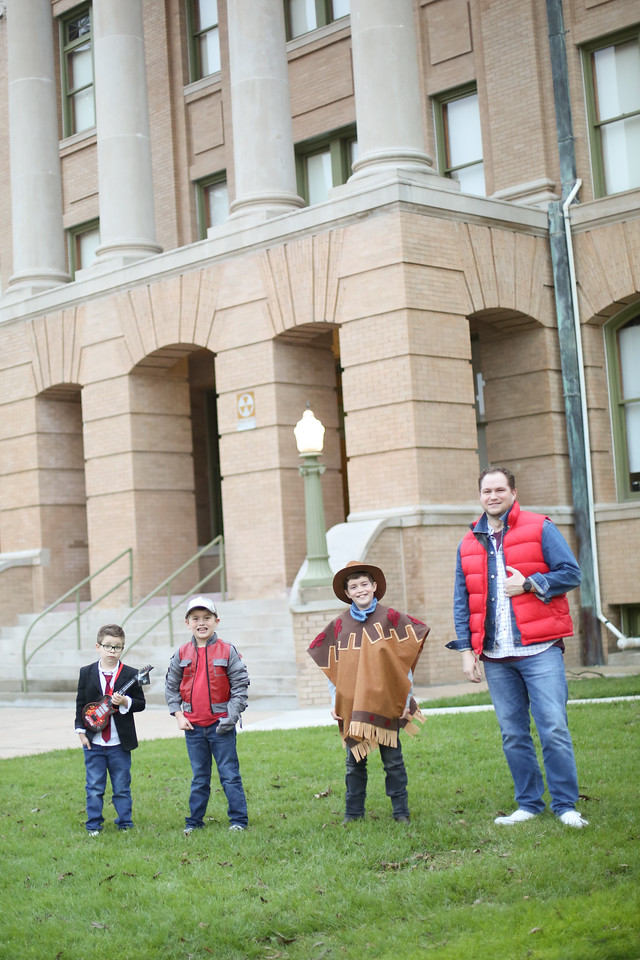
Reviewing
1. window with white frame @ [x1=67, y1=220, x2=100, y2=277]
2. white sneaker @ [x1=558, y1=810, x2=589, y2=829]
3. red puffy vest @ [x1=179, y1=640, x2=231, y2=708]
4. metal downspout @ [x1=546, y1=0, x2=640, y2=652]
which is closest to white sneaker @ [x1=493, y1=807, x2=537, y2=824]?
white sneaker @ [x1=558, y1=810, x2=589, y2=829]

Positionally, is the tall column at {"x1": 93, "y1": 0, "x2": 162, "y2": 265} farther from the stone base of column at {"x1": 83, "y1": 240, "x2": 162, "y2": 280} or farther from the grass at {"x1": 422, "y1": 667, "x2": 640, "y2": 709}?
the grass at {"x1": 422, "y1": 667, "x2": 640, "y2": 709}

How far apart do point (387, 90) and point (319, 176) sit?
16.3 feet

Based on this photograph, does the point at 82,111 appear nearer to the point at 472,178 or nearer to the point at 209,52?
the point at 209,52

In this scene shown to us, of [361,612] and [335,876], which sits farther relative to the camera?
[361,612]

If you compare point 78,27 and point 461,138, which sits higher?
point 78,27

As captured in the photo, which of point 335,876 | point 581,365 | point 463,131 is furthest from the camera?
point 463,131

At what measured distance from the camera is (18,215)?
23.7 metres

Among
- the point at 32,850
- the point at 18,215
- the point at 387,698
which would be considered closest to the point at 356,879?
the point at 387,698

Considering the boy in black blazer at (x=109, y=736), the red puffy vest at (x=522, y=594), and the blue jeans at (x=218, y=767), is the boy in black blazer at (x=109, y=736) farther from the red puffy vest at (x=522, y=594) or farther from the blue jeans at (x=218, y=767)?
the red puffy vest at (x=522, y=594)

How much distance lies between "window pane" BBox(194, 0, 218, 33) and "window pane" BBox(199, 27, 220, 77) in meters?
0.17

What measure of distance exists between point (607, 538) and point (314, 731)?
7406 mm

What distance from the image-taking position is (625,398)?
61.6ft

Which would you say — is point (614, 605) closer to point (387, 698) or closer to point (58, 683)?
point (58, 683)

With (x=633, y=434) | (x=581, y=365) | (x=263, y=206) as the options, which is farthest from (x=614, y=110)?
(x=263, y=206)
